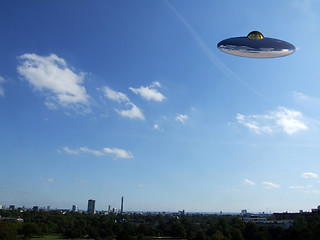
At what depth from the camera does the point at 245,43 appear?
23.8 m

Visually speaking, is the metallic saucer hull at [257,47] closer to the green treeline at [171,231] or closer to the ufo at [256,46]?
the ufo at [256,46]

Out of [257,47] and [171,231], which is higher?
[257,47]

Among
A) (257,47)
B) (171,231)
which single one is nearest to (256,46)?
(257,47)

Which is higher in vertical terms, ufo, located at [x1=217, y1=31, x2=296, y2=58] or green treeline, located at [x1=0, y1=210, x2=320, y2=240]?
ufo, located at [x1=217, y1=31, x2=296, y2=58]

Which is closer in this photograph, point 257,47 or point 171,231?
point 257,47

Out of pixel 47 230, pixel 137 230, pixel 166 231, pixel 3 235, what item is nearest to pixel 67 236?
pixel 47 230

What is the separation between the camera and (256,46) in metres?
23.8

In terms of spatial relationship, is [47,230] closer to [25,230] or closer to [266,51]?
[25,230]

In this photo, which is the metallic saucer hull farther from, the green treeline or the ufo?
the green treeline

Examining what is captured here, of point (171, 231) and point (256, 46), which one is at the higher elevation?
point (256, 46)

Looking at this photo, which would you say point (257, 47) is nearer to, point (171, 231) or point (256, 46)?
point (256, 46)

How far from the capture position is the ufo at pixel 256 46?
78.1ft

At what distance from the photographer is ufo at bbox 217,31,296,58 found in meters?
23.8

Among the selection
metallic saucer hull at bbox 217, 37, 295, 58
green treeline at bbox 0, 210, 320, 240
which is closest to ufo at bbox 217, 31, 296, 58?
metallic saucer hull at bbox 217, 37, 295, 58
